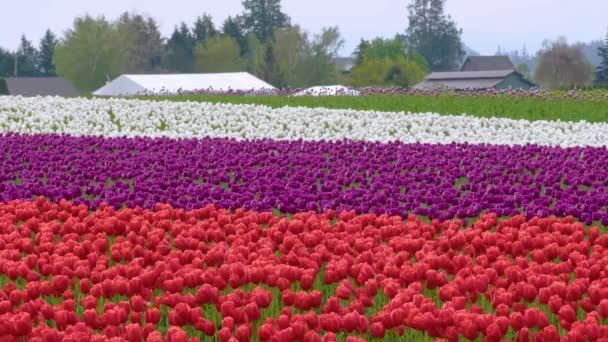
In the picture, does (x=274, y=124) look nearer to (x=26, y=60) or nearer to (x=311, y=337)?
(x=311, y=337)

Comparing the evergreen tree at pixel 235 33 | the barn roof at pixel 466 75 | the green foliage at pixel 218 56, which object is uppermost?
the evergreen tree at pixel 235 33

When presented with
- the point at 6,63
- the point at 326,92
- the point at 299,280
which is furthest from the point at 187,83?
the point at 299,280

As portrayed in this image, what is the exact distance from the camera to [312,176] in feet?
41.5

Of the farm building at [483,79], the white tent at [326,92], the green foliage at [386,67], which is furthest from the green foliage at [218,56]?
the white tent at [326,92]

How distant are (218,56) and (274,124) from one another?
3003 inches

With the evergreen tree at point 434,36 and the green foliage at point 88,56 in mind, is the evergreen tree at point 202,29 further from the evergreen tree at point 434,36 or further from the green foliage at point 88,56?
the evergreen tree at point 434,36

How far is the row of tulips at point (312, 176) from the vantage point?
1038 cm

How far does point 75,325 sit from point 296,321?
1280 mm

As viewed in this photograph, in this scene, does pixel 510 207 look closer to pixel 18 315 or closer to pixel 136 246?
pixel 136 246

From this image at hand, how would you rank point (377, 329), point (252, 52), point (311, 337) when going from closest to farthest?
point (311, 337) → point (377, 329) → point (252, 52)

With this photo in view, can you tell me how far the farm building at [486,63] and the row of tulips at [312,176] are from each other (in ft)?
394

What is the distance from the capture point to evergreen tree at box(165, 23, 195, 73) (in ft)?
343

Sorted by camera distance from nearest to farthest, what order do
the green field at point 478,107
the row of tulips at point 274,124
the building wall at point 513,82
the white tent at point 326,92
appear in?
the row of tulips at point 274,124 < the green field at point 478,107 < the white tent at point 326,92 < the building wall at point 513,82

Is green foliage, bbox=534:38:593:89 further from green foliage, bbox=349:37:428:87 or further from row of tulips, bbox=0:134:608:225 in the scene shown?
row of tulips, bbox=0:134:608:225
